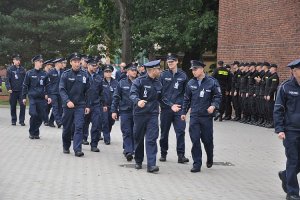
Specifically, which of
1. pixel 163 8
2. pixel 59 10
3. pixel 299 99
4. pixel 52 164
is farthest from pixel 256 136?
pixel 59 10

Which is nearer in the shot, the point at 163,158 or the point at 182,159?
the point at 182,159

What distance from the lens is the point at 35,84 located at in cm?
1769

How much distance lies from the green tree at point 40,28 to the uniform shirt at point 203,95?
2353cm

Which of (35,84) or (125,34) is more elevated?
(125,34)

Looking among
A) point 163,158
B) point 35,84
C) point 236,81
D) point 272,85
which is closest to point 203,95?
point 163,158

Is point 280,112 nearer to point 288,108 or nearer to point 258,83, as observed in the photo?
point 288,108

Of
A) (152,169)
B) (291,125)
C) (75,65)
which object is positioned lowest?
(152,169)

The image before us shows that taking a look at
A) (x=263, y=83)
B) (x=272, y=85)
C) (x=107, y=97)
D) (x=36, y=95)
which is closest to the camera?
(x=107, y=97)

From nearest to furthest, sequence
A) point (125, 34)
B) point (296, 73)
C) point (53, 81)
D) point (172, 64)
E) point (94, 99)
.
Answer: point (296, 73), point (172, 64), point (94, 99), point (53, 81), point (125, 34)

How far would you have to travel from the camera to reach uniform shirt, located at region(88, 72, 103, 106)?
50.0ft

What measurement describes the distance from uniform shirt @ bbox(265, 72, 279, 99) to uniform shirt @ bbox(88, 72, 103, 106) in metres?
6.79

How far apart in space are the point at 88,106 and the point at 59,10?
23486 mm

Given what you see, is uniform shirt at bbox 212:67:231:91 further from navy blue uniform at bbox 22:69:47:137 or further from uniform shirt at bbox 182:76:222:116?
uniform shirt at bbox 182:76:222:116

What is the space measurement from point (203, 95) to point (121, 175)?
2062 mm
